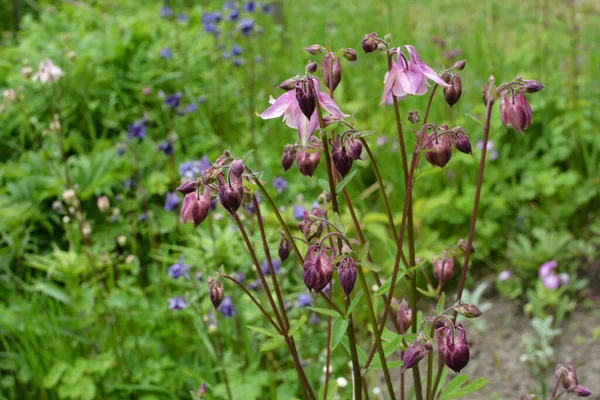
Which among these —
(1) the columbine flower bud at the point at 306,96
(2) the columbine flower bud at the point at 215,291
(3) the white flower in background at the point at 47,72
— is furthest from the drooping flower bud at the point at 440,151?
(3) the white flower in background at the point at 47,72

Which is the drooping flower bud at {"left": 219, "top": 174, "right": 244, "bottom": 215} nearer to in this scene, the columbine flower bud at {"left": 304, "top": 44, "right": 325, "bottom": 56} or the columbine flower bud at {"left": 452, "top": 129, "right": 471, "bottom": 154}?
the columbine flower bud at {"left": 304, "top": 44, "right": 325, "bottom": 56}

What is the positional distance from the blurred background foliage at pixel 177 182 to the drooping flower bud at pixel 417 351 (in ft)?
1.45

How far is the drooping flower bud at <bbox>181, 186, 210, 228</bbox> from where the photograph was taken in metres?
1.13

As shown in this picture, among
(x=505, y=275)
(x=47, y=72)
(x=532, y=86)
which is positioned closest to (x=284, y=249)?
(x=532, y=86)

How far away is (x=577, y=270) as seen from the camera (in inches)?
110

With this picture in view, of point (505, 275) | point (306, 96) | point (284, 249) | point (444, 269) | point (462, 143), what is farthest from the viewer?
point (505, 275)

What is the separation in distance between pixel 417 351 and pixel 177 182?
7.09 ft

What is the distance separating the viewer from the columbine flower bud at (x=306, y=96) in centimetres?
105

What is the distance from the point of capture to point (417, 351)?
1134 millimetres

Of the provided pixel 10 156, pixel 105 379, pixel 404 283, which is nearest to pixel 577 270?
pixel 404 283

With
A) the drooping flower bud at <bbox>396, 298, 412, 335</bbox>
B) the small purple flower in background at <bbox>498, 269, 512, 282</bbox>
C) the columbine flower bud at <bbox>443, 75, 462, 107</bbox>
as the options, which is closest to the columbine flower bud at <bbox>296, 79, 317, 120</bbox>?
the columbine flower bud at <bbox>443, 75, 462, 107</bbox>

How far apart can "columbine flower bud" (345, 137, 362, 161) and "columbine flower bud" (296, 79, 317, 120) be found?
106mm

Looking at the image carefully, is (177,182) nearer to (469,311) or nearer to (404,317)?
(404,317)

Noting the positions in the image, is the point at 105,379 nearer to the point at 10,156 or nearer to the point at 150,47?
the point at 10,156
